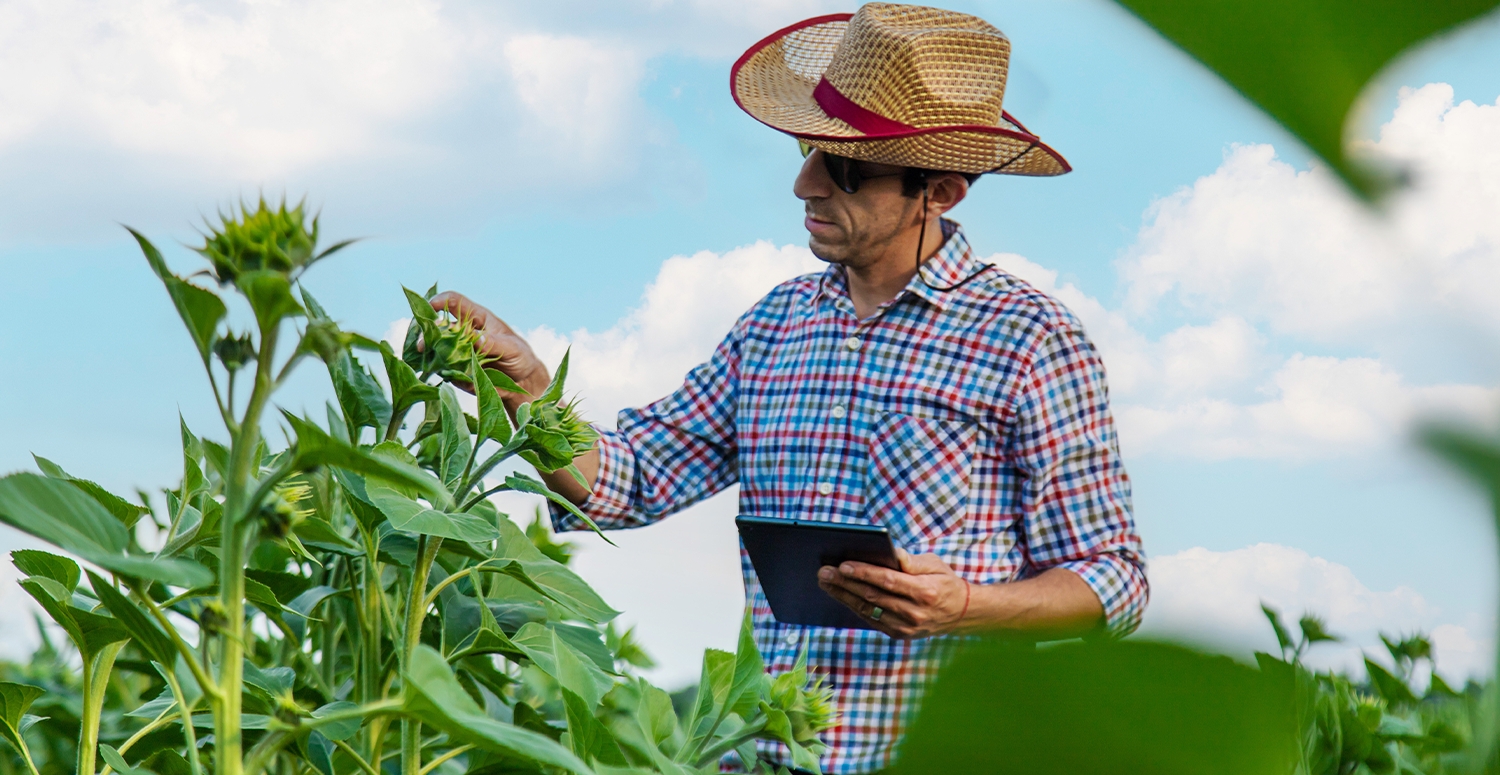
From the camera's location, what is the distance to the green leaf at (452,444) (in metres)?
0.80

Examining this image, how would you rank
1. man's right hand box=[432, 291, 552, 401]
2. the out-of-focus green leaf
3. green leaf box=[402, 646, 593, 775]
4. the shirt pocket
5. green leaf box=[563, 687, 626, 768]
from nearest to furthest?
1. the out-of-focus green leaf
2. green leaf box=[402, 646, 593, 775]
3. green leaf box=[563, 687, 626, 768]
4. man's right hand box=[432, 291, 552, 401]
5. the shirt pocket

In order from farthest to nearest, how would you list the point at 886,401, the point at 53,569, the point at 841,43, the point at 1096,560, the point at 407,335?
1. the point at 841,43
2. the point at 886,401
3. the point at 1096,560
4. the point at 407,335
5. the point at 53,569

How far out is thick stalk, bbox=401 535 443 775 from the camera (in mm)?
736

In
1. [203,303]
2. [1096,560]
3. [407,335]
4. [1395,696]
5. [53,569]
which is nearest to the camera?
[203,303]

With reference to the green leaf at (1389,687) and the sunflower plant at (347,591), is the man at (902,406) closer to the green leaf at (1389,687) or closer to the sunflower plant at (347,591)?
the green leaf at (1389,687)

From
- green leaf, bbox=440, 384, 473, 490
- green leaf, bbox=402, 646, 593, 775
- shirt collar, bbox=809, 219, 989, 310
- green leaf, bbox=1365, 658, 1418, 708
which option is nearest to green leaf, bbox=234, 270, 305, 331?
green leaf, bbox=402, 646, 593, 775

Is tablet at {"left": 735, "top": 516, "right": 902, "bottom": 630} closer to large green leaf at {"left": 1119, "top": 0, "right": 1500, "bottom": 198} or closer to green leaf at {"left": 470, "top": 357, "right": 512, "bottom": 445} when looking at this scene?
green leaf at {"left": 470, "top": 357, "right": 512, "bottom": 445}

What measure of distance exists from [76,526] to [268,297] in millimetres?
136

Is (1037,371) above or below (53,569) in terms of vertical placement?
above

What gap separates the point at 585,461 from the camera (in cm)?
196

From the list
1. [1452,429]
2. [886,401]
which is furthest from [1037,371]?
[1452,429]

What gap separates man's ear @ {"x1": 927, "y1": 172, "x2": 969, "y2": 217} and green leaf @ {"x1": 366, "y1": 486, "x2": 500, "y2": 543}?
1568 millimetres

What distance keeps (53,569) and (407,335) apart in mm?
265

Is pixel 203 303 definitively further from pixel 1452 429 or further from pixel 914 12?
pixel 914 12
